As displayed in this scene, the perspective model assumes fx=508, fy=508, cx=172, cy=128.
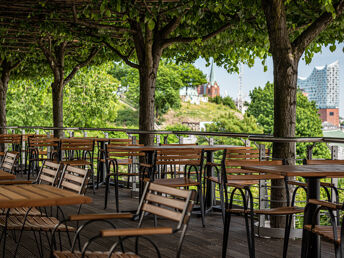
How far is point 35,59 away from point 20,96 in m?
27.8

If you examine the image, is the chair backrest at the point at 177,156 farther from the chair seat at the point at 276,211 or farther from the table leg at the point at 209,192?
the chair seat at the point at 276,211

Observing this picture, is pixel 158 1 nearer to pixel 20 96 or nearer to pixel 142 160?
pixel 142 160

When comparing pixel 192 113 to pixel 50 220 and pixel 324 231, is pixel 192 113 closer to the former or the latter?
pixel 50 220

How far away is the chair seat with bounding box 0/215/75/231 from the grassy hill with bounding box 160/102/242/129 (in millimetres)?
61624

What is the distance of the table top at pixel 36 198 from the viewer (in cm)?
282

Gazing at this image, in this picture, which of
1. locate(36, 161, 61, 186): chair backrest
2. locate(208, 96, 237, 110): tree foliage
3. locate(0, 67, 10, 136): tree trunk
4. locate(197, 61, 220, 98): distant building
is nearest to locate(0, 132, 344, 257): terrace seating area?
locate(36, 161, 61, 186): chair backrest

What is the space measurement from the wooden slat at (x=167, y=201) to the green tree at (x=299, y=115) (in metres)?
47.2

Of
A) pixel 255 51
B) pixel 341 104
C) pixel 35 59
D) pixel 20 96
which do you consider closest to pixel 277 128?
pixel 255 51

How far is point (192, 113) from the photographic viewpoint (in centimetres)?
8212

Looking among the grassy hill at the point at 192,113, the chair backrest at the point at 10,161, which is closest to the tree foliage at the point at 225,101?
the grassy hill at the point at 192,113

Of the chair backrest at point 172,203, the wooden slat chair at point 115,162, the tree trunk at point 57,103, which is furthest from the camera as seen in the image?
the tree trunk at point 57,103

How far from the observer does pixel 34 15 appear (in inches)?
364

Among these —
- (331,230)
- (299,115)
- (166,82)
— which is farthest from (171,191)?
(166,82)

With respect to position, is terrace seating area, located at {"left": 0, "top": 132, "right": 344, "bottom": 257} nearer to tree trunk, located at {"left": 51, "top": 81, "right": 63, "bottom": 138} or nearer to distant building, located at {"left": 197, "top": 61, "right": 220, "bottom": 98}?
tree trunk, located at {"left": 51, "top": 81, "right": 63, "bottom": 138}
